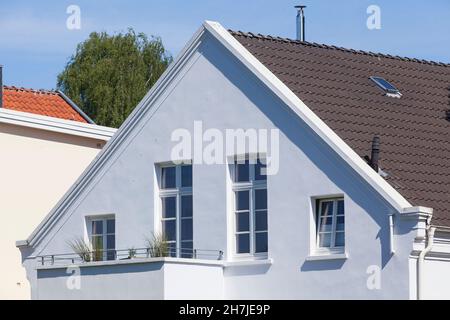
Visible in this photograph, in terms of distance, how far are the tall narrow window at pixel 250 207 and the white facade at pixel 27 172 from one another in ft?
37.3

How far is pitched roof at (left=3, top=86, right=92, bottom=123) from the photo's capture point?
148ft

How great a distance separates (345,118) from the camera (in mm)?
31625

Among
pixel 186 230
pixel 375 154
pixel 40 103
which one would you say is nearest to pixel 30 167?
pixel 40 103

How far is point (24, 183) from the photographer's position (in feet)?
139

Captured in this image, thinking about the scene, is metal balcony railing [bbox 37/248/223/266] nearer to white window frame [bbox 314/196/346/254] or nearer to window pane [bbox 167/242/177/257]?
window pane [bbox 167/242/177/257]

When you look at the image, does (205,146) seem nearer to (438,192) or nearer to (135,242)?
(135,242)

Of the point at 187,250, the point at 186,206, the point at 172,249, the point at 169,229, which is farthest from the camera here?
the point at 169,229

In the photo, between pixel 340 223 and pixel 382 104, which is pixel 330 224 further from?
pixel 382 104

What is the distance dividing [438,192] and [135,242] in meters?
6.60

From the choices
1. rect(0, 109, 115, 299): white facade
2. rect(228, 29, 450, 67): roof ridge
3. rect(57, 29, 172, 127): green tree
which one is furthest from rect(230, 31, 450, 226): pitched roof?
rect(57, 29, 172, 127): green tree

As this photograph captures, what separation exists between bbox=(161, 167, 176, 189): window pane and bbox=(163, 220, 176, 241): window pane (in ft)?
2.42

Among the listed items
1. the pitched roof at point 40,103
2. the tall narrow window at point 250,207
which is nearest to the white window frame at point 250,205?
the tall narrow window at point 250,207

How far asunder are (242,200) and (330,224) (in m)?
2.27

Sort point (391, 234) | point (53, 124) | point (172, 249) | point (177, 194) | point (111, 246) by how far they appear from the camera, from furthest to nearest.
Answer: point (53, 124), point (111, 246), point (177, 194), point (172, 249), point (391, 234)
